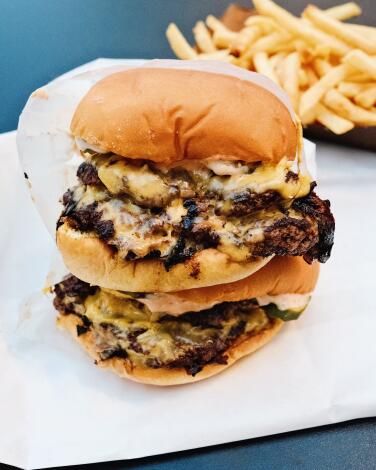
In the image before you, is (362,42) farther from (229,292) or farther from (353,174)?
(229,292)

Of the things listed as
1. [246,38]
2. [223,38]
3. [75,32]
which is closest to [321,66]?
[246,38]

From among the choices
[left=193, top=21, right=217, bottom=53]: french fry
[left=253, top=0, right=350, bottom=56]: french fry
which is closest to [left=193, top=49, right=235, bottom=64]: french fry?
[left=193, top=21, right=217, bottom=53]: french fry

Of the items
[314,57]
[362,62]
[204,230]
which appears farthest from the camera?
[314,57]

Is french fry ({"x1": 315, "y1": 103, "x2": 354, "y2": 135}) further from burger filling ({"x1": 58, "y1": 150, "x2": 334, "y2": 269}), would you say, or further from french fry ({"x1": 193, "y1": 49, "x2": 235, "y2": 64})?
burger filling ({"x1": 58, "y1": 150, "x2": 334, "y2": 269})

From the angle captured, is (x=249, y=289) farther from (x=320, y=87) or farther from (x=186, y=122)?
(x=320, y=87)

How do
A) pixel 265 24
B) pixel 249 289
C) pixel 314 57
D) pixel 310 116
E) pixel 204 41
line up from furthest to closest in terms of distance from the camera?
pixel 204 41 → pixel 265 24 → pixel 314 57 → pixel 310 116 → pixel 249 289

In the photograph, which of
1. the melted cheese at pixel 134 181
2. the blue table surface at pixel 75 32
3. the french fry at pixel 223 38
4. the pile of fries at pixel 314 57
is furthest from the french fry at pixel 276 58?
the melted cheese at pixel 134 181

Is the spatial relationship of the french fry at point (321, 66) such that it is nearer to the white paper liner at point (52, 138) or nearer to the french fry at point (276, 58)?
the french fry at point (276, 58)
